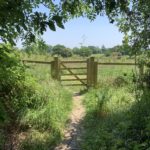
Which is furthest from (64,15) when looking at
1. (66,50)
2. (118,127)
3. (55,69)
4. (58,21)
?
(66,50)

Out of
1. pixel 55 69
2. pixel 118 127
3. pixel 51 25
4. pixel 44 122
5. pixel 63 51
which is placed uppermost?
pixel 51 25

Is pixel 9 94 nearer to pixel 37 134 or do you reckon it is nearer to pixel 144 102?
pixel 37 134

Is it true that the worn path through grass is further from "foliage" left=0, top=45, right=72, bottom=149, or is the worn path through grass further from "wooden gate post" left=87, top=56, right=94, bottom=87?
"wooden gate post" left=87, top=56, right=94, bottom=87

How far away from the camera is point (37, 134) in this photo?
7.64 meters

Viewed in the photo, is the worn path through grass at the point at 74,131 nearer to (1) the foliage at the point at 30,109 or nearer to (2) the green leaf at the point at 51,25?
(1) the foliage at the point at 30,109

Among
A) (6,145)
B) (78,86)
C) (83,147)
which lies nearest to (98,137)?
(83,147)

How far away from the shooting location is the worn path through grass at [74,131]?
7.27 metres

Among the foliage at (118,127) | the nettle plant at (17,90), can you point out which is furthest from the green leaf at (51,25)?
the nettle plant at (17,90)

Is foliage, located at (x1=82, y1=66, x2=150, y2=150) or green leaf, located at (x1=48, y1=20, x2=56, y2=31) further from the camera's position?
foliage, located at (x1=82, y1=66, x2=150, y2=150)

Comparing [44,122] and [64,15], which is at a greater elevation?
[64,15]

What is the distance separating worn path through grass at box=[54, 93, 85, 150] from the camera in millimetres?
7267

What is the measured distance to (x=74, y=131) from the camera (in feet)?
27.8

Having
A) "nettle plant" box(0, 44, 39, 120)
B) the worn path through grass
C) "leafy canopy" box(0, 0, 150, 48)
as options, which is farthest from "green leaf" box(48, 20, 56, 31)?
"nettle plant" box(0, 44, 39, 120)

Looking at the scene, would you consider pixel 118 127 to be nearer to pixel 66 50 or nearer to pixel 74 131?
pixel 74 131
